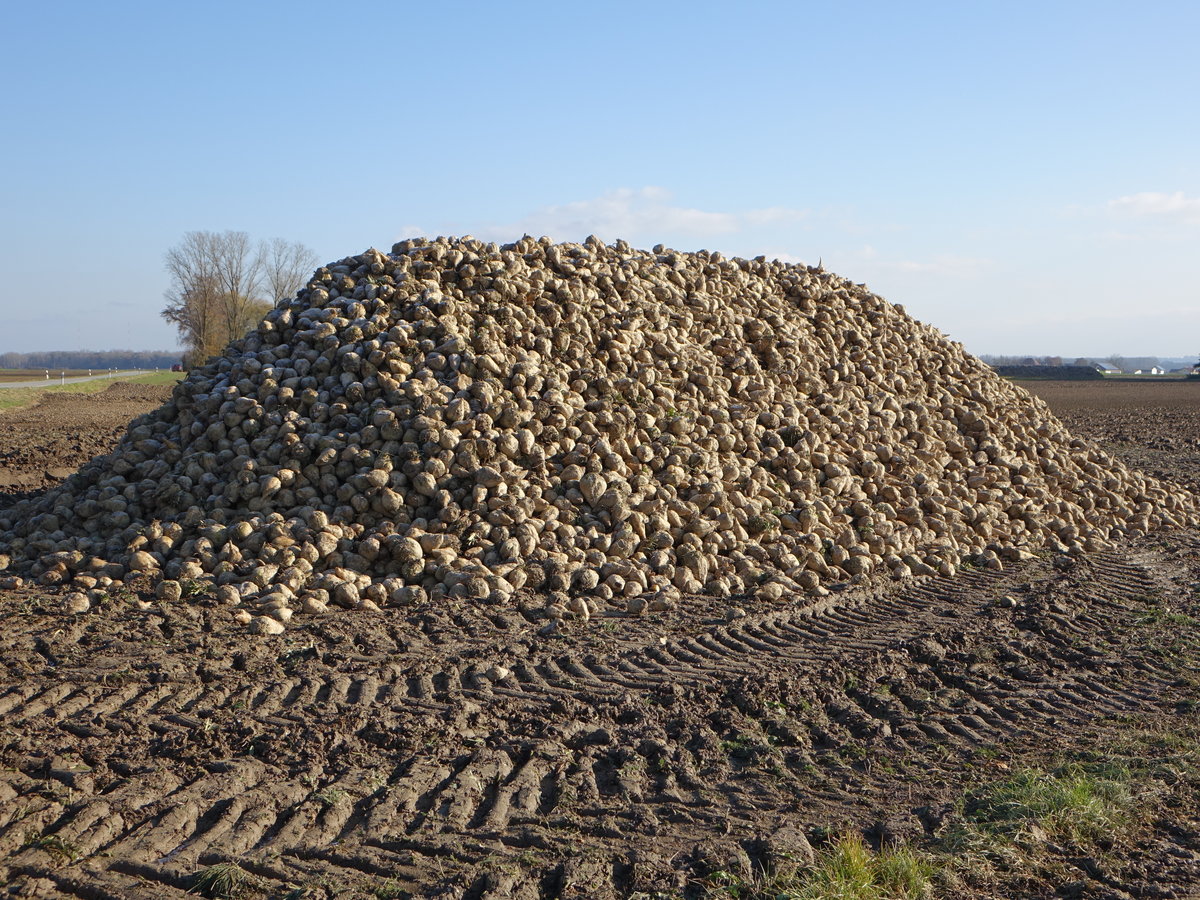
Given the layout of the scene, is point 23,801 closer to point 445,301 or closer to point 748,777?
point 748,777

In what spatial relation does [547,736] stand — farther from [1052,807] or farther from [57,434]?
[57,434]

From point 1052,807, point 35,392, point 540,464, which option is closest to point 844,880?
point 1052,807

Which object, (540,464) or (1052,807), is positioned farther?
(540,464)

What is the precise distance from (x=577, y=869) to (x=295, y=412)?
5.44 metres

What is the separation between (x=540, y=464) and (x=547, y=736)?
130 inches

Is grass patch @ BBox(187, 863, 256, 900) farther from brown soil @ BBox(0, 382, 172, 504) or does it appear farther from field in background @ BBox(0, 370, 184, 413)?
field in background @ BBox(0, 370, 184, 413)

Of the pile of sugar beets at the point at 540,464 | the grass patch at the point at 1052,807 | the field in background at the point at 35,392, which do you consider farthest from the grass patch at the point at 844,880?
the field in background at the point at 35,392

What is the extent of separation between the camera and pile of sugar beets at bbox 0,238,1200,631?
23.3ft

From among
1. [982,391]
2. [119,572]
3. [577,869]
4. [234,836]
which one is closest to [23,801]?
[234,836]

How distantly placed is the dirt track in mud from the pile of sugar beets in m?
0.58

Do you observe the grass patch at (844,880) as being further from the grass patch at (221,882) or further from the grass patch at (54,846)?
the grass patch at (54,846)

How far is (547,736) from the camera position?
4.79m

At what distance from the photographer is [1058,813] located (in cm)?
393

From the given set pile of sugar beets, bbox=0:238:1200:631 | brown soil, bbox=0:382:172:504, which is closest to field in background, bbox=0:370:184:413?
brown soil, bbox=0:382:172:504
